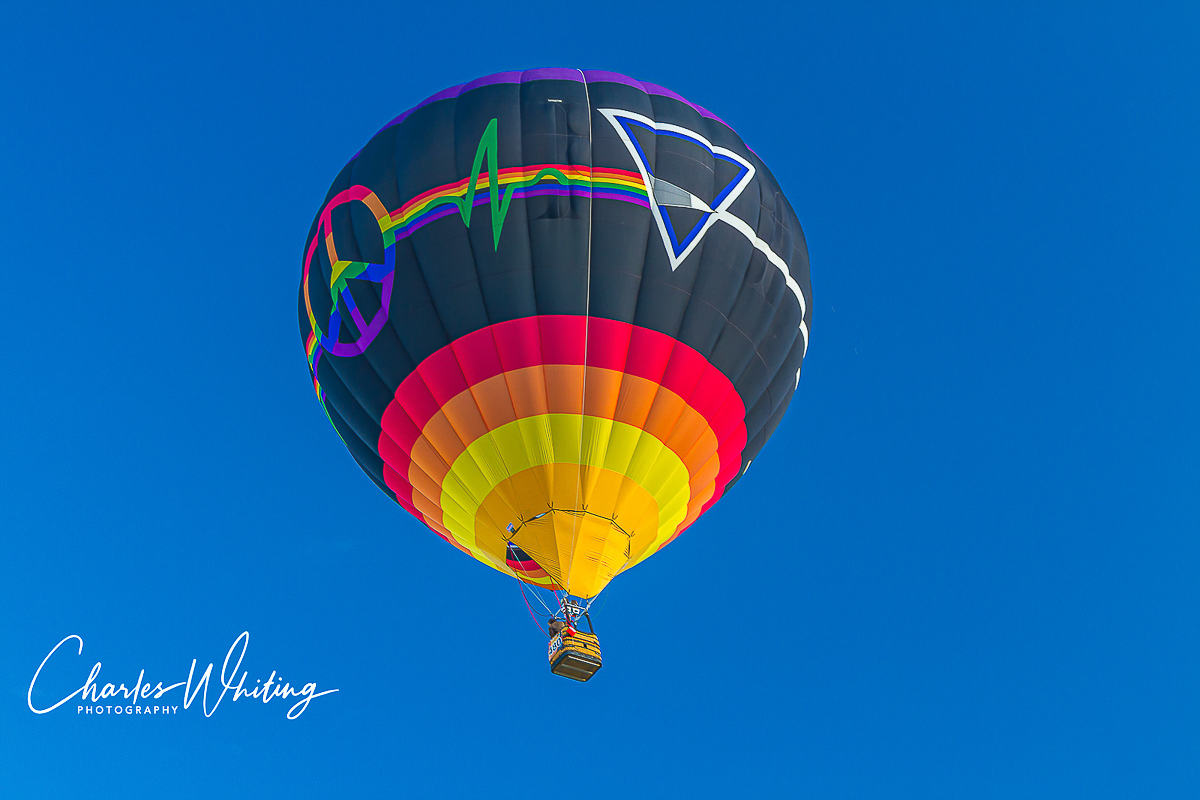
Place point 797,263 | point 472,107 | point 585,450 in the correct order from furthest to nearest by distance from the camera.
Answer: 1. point 797,263
2. point 472,107
3. point 585,450

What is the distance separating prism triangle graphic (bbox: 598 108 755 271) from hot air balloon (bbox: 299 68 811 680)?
0.08ft

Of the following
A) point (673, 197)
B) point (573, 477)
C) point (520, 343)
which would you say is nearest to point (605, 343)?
point (520, 343)

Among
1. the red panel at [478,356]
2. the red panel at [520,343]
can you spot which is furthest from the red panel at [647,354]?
the red panel at [478,356]

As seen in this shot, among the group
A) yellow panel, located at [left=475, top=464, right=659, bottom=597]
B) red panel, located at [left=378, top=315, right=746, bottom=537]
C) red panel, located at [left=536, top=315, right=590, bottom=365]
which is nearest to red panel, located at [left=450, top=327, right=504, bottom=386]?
red panel, located at [left=378, top=315, right=746, bottom=537]

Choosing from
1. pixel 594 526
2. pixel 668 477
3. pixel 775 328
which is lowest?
pixel 594 526

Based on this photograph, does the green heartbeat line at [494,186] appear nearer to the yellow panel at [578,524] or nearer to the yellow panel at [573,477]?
the yellow panel at [573,477]

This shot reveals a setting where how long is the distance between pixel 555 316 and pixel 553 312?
0.16 ft

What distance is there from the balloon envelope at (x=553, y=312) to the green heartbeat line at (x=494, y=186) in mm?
21

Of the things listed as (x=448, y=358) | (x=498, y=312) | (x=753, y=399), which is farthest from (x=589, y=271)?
(x=753, y=399)

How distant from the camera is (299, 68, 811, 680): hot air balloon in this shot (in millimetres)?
11523

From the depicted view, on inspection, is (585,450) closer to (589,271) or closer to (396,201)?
(589,271)

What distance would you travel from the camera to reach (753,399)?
41.8 feet

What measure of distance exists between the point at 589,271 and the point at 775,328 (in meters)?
2.50

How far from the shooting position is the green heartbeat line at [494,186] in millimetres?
11602
